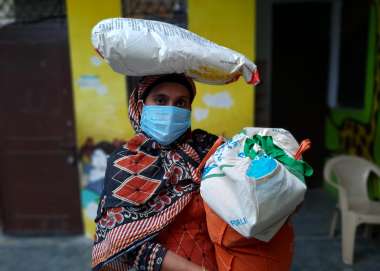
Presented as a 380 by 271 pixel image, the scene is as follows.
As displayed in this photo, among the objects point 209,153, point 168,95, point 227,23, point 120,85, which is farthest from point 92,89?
point 209,153

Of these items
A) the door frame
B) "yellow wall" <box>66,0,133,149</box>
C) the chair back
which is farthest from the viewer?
the door frame

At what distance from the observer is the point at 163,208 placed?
1324mm

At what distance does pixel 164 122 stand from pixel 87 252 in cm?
251

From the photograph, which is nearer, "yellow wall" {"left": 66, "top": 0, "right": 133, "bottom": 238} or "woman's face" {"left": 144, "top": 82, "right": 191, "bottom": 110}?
"woman's face" {"left": 144, "top": 82, "right": 191, "bottom": 110}

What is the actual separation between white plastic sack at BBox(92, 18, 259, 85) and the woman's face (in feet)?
0.23

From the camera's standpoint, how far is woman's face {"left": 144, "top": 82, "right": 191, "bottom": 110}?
1456mm

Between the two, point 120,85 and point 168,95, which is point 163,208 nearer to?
point 168,95

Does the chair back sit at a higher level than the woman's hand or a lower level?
lower

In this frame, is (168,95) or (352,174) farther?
(352,174)

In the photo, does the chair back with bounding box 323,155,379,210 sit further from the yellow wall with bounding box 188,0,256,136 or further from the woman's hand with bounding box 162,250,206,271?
the woman's hand with bounding box 162,250,206,271

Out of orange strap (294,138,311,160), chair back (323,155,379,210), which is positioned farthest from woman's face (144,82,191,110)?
chair back (323,155,379,210)

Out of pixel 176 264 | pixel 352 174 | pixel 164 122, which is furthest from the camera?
pixel 352 174

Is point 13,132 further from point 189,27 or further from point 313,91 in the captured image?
point 313,91

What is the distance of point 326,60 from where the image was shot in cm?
480
